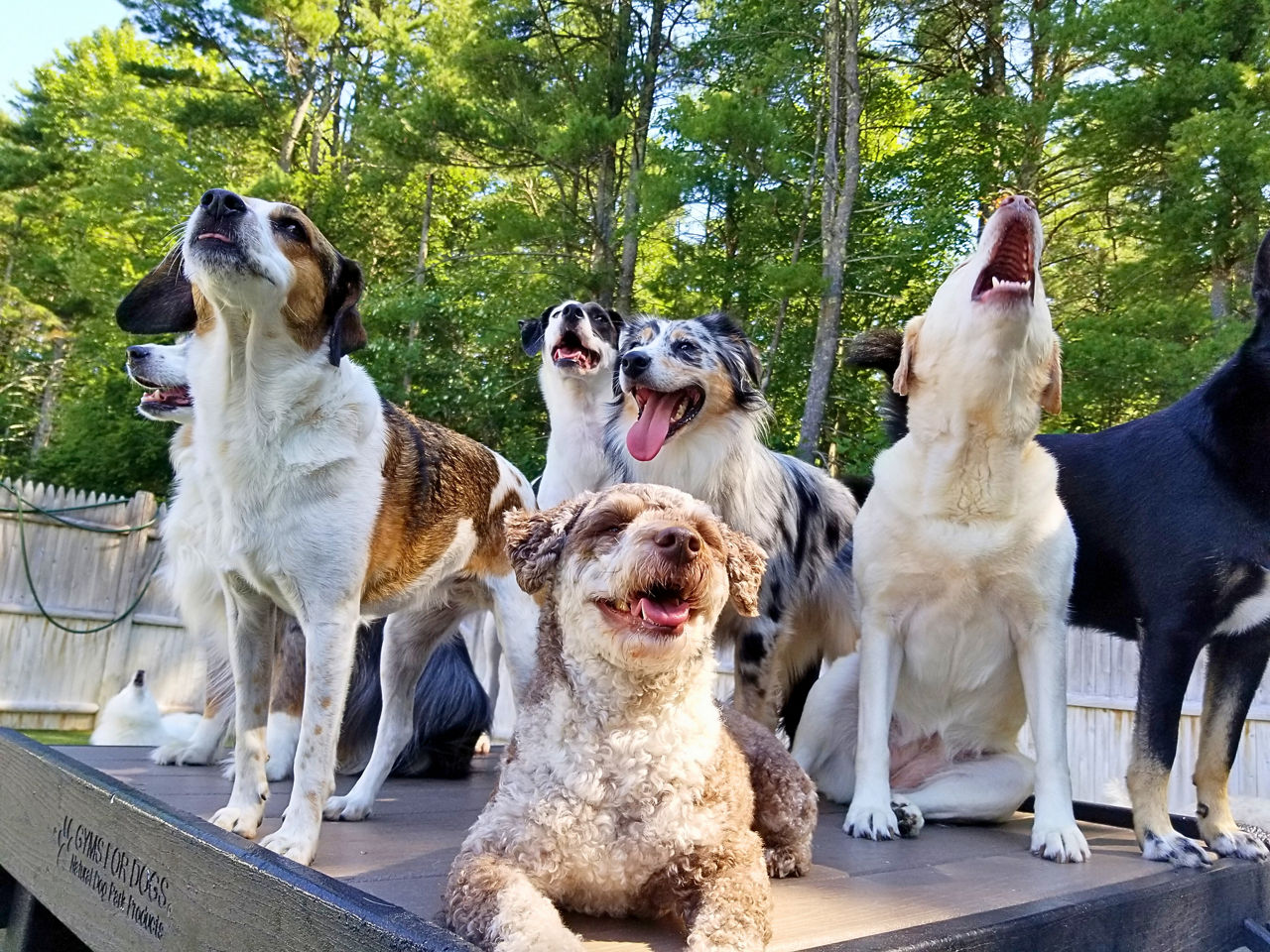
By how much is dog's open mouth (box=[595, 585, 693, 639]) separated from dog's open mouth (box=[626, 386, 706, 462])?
1.75 m

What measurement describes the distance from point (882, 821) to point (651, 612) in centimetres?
141

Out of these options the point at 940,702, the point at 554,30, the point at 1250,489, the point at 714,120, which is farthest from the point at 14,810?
the point at 554,30

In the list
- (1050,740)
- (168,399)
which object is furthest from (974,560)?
(168,399)

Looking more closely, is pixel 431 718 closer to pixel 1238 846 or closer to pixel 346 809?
pixel 346 809

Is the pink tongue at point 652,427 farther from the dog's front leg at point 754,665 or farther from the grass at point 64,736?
the grass at point 64,736

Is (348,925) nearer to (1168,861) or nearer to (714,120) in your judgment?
(1168,861)

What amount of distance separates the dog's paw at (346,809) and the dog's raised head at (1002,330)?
2081 mm

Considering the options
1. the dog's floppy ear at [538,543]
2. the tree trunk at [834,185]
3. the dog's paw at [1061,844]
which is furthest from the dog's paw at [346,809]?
the tree trunk at [834,185]

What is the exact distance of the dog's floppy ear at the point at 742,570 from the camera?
1.89m

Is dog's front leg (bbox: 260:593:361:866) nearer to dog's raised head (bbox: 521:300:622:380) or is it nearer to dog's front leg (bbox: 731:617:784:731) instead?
dog's front leg (bbox: 731:617:784:731)

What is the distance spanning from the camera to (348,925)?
138 centimetres

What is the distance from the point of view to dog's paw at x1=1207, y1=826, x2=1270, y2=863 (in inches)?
103

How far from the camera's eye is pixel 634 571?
165 cm

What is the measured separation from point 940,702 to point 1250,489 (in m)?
1.11
